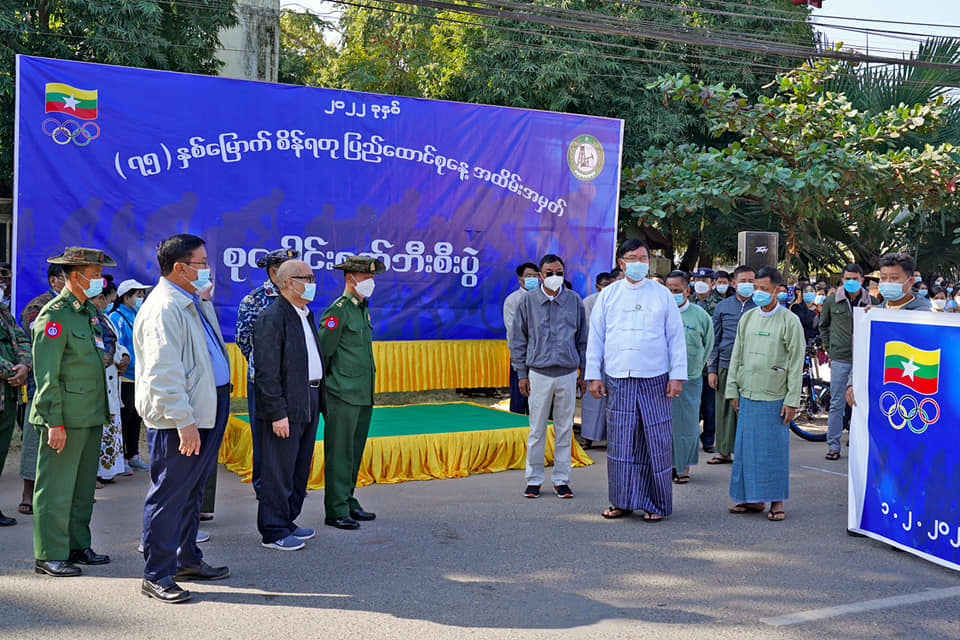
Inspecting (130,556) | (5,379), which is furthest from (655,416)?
(5,379)

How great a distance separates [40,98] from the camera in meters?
7.36

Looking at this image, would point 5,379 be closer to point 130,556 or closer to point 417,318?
point 130,556

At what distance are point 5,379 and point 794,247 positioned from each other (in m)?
10.6

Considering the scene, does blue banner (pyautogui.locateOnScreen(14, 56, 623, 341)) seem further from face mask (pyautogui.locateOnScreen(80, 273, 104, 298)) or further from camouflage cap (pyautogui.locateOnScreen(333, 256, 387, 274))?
face mask (pyautogui.locateOnScreen(80, 273, 104, 298))

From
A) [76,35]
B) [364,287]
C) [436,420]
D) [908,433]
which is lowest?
[436,420]

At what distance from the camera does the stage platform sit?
6.93 m

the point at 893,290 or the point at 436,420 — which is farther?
the point at 436,420

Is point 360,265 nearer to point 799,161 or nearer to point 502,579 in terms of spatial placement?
point 502,579

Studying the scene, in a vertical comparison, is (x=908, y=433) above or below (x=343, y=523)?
above

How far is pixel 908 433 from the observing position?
5.05m

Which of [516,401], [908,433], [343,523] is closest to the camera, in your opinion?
[908,433]

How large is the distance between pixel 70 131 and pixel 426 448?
13.2 ft

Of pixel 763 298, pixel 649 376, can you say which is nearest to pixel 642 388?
pixel 649 376

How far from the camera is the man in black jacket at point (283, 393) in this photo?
4895 mm
